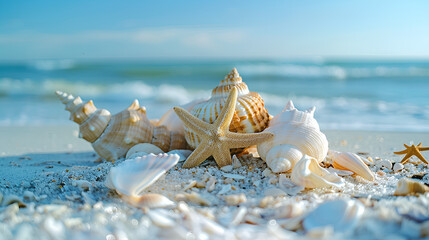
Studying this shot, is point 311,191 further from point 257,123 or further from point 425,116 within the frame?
point 425,116

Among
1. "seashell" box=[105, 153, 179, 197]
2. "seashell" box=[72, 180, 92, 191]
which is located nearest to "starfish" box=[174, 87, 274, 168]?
"seashell" box=[105, 153, 179, 197]

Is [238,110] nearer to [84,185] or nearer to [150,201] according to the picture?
[150,201]

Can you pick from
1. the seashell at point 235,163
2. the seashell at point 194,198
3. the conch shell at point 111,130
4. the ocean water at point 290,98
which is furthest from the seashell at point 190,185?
the ocean water at point 290,98

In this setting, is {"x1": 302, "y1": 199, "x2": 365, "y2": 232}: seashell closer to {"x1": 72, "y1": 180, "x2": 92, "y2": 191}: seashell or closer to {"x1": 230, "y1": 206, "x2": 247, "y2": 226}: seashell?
{"x1": 230, "y1": 206, "x2": 247, "y2": 226}: seashell

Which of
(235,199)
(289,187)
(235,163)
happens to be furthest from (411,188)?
(235,163)

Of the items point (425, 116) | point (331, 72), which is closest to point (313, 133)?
point (425, 116)

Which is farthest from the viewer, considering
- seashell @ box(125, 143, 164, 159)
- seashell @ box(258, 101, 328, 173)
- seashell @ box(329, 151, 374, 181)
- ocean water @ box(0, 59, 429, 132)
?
ocean water @ box(0, 59, 429, 132)
